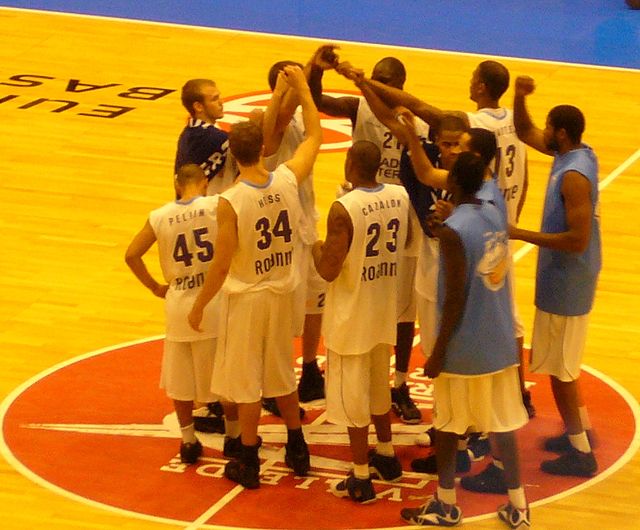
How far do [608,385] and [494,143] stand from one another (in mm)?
2639

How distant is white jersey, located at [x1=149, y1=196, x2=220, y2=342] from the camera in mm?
8352

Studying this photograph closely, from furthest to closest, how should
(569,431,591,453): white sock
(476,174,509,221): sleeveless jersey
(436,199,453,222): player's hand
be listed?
1. (569,431,591,453): white sock
2. (436,199,453,222): player's hand
3. (476,174,509,221): sleeveless jersey

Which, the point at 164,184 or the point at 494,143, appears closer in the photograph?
the point at 494,143

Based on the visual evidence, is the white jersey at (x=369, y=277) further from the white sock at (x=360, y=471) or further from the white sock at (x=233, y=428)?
the white sock at (x=233, y=428)

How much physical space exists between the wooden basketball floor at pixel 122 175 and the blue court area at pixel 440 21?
0.64 metres

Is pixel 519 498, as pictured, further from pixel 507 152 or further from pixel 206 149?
pixel 206 149

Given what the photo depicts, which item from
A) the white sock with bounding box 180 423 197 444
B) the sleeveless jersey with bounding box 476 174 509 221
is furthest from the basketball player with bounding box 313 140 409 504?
the white sock with bounding box 180 423 197 444

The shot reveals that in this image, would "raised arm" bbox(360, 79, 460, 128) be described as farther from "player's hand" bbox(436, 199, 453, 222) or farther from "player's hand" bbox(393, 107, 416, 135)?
"player's hand" bbox(436, 199, 453, 222)

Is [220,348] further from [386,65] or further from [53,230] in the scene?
[53,230]

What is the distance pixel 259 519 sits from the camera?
→ 8.14m

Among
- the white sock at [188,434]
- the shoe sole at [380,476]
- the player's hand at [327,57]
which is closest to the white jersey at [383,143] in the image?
the player's hand at [327,57]

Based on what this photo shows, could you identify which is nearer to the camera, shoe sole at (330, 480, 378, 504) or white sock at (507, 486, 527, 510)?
white sock at (507, 486, 527, 510)

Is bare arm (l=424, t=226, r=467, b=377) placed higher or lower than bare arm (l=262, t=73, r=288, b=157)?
lower

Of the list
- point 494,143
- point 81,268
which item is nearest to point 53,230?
point 81,268
